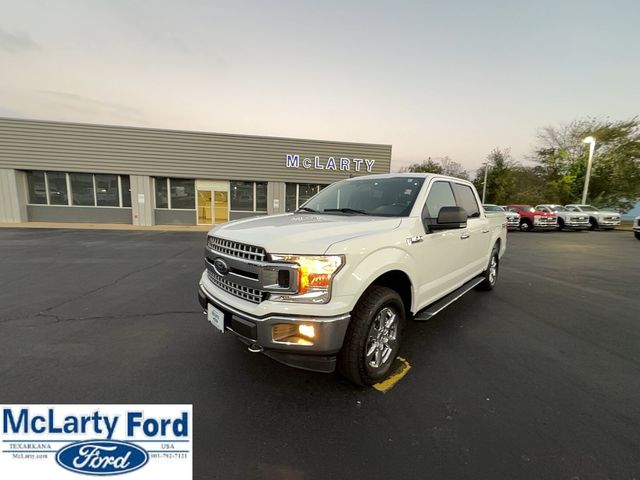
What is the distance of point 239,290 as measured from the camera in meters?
2.48

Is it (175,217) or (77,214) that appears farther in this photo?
(175,217)

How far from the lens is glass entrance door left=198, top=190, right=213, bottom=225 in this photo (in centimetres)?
1758

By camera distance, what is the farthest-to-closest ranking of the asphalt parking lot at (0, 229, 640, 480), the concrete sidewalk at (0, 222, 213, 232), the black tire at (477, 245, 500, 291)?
the concrete sidewalk at (0, 222, 213, 232), the black tire at (477, 245, 500, 291), the asphalt parking lot at (0, 229, 640, 480)

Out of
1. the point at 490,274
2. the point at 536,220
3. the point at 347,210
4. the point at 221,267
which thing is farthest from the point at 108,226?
the point at 536,220

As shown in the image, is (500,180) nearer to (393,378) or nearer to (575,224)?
(575,224)

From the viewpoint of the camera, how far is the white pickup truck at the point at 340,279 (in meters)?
2.15

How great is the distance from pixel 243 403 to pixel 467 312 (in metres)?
3.56

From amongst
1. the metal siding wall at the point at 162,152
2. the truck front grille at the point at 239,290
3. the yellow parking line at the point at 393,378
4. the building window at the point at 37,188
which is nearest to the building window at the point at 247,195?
the metal siding wall at the point at 162,152

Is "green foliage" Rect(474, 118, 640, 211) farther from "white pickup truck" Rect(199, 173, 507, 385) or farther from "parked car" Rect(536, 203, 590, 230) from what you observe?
"white pickup truck" Rect(199, 173, 507, 385)

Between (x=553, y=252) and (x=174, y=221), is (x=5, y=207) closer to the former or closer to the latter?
(x=174, y=221)

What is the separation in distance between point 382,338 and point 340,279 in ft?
2.97

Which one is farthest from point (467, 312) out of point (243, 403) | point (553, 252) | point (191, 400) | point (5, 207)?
point (5, 207)

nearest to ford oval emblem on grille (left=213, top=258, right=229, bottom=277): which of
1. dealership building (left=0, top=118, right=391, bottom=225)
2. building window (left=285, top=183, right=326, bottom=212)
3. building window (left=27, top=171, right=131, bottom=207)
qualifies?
dealership building (left=0, top=118, right=391, bottom=225)

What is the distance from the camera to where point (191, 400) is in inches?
93.7
